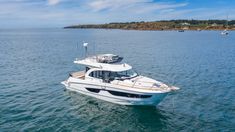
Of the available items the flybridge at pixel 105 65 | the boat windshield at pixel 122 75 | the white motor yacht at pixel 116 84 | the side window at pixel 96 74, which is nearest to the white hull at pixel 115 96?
the white motor yacht at pixel 116 84

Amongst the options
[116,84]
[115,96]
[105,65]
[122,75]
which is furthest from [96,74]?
[115,96]

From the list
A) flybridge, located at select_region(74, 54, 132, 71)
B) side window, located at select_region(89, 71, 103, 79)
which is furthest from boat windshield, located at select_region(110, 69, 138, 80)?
side window, located at select_region(89, 71, 103, 79)

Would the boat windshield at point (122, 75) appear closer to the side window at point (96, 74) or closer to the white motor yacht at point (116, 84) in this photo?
the white motor yacht at point (116, 84)

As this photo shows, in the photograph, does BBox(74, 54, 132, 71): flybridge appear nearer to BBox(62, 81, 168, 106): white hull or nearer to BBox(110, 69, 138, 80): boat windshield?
BBox(110, 69, 138, 80): boat windshield

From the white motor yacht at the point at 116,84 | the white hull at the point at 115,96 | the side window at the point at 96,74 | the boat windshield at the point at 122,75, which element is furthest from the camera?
the side window at the point at 96,74

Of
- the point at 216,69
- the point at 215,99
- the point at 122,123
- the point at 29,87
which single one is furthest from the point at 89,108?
the point at 216,69

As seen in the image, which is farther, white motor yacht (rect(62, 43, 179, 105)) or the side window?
the side window

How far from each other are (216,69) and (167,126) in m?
28.2

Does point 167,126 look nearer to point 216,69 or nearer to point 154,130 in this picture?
point 154,130

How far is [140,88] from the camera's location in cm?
2788

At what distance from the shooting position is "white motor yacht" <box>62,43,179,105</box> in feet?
90.7

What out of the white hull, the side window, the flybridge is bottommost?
the white hull

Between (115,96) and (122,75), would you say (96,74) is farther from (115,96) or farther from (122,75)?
(115,96)

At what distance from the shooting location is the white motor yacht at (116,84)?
27.7 metres
